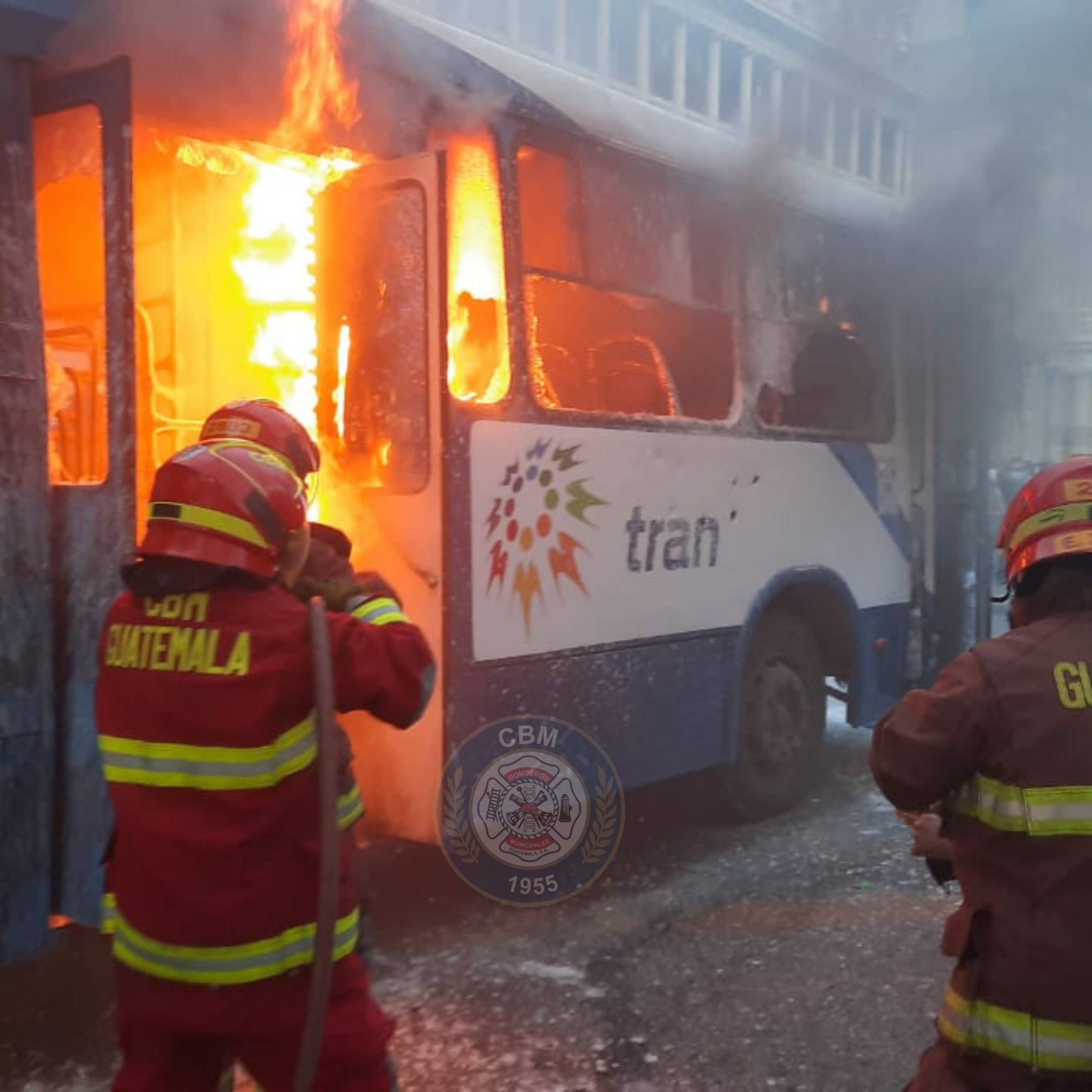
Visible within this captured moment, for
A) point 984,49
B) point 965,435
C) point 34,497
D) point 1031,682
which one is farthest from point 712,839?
point 984,49

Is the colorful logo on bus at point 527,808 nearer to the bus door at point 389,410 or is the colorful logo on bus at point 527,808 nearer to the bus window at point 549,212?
the bus door at point 389,410

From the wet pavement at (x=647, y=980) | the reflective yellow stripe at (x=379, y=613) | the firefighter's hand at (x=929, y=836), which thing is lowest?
the wet pavement at (x=647, y=980)

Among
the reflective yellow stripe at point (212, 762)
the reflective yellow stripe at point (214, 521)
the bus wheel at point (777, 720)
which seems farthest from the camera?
the bus wheel at point (777, 720)

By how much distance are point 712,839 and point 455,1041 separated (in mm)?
2305

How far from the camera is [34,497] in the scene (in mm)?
3400

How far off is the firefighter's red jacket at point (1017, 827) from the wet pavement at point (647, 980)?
155 centimetres

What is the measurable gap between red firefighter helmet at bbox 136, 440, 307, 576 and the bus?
1.43m

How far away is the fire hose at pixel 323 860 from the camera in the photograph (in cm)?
201

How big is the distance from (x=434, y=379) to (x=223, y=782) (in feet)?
7.09

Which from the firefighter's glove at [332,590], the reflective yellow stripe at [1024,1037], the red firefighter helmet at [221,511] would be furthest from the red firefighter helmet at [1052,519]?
the red firefighter helmet at [221,511]

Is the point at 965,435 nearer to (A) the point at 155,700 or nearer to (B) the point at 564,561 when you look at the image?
(B) the point at 564,561

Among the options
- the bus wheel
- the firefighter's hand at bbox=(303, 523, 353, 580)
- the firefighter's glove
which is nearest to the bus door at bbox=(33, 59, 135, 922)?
the firefighter's hand at bbox=(303, 523, 353, 580)

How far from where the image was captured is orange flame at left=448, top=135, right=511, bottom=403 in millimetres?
4105

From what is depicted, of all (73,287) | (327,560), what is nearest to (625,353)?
(73,287)
